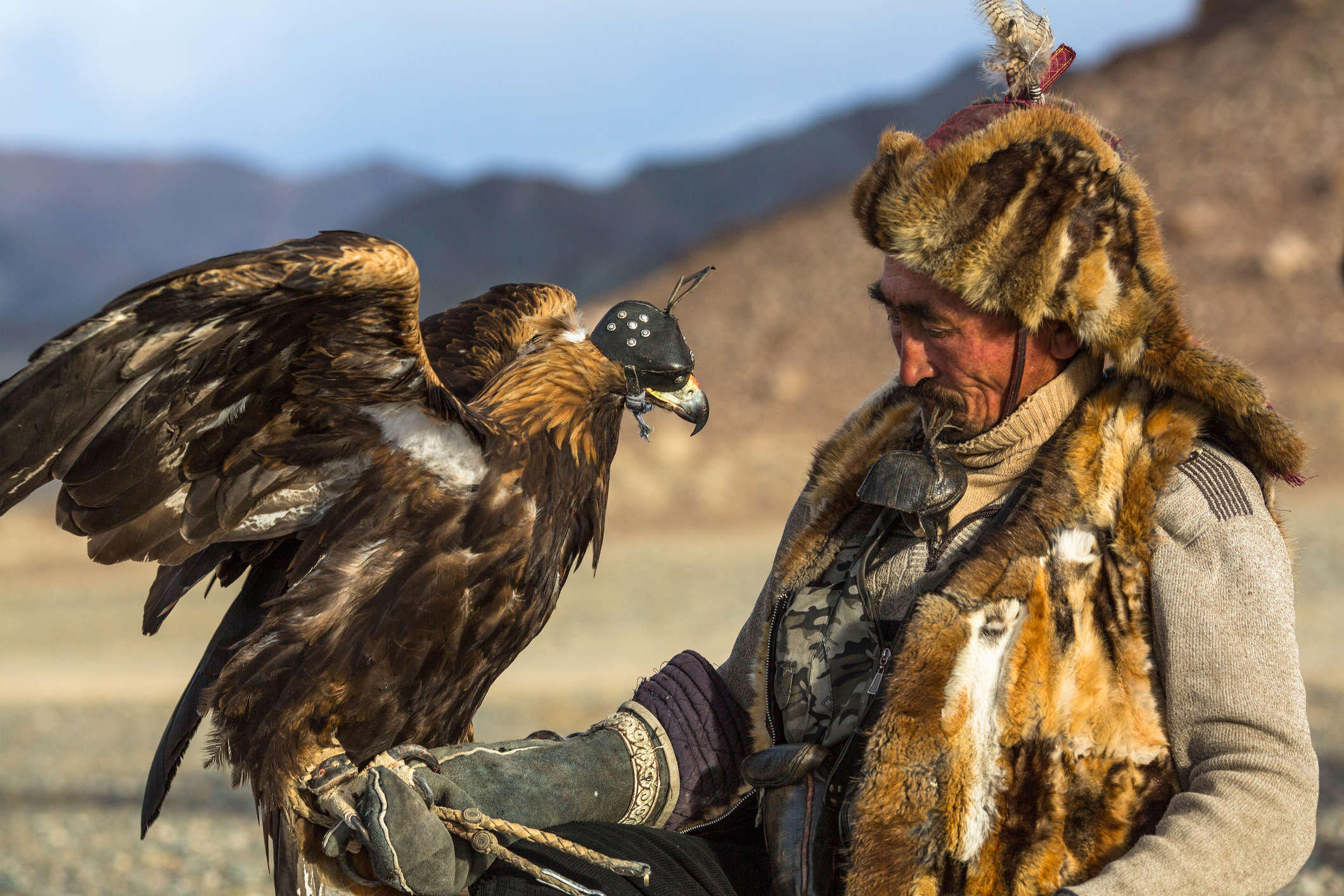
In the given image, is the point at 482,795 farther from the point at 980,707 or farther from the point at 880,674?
the point at 980,707

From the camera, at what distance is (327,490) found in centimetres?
273

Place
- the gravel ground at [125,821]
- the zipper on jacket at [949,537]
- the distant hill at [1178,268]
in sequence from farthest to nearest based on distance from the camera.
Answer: the distant hill at [1178,268]
the gravel ground at [125,821]
the zipper on jacket at [949,537]

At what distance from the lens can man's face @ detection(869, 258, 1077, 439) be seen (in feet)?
7.64

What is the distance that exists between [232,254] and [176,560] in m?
0.72

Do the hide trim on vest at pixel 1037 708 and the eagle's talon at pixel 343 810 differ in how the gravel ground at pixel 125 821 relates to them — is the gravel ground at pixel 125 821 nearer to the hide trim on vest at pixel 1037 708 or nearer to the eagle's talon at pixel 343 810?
the hide trim on vest at pixel 1037 708

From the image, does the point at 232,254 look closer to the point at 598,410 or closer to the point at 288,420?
the point at 288,420

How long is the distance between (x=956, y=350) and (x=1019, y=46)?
1.92 ft

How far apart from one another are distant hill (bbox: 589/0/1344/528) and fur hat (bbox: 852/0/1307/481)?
48.8ft

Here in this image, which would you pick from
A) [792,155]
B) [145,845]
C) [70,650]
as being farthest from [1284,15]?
[792,155]

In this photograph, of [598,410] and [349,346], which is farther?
[598,410]

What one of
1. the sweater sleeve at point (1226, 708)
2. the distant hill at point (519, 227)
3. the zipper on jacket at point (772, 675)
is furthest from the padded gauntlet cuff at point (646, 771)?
the distant hill at point (519, 227)

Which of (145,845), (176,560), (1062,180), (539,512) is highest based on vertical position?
(1062,180)

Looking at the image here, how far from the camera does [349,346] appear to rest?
101 inches

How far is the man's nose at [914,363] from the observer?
241cm
